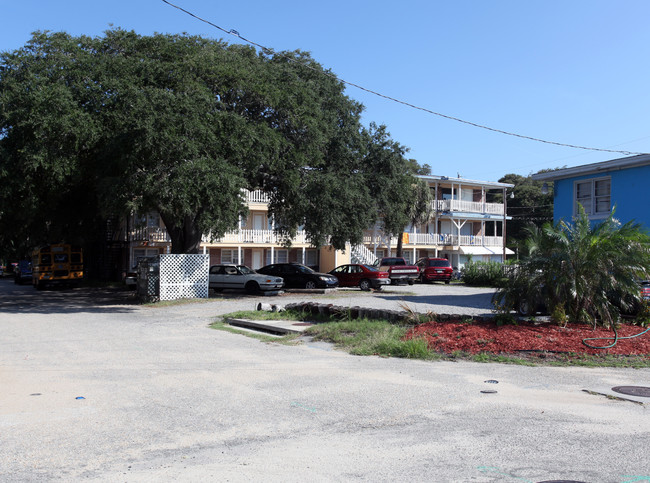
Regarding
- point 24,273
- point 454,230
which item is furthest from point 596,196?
point 24,273

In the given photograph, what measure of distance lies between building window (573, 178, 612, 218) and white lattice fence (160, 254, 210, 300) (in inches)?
648

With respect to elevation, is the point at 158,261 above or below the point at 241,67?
below

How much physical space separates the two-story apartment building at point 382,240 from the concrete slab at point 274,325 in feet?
83.6

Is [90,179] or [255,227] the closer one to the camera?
[90,179]

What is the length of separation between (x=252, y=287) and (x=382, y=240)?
2444 cm

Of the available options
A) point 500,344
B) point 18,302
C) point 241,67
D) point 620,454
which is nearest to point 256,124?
point 241,67

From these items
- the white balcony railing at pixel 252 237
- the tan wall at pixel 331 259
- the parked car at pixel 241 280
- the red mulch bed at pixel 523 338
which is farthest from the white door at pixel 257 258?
the red mulch bed at pixel 523 338

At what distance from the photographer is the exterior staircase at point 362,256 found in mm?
46625

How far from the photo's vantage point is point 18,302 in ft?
83.7

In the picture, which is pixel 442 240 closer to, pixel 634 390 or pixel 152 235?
pixel 152 235

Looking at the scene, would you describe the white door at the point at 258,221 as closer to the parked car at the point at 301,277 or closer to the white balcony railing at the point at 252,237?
the white balcony railing at the point at 252,237

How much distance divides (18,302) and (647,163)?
2705cm

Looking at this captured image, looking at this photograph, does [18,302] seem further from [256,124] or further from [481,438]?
[481,438]

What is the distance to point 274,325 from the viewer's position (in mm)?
15203
